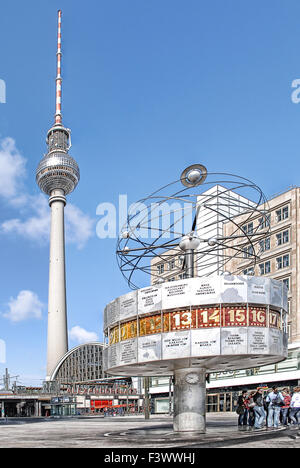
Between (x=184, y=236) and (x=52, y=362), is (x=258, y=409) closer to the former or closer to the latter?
(x=184, y=236)

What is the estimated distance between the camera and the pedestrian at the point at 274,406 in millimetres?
27281

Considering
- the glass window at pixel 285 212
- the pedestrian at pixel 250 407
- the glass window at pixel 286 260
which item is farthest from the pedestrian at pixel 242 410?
the glass window at pixel 285 212

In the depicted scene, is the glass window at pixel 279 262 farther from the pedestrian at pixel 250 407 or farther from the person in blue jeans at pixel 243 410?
the pedestrian at pixel 250 407

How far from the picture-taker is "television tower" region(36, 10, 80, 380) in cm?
11806

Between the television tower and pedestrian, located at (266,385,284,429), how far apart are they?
9417 centimetres

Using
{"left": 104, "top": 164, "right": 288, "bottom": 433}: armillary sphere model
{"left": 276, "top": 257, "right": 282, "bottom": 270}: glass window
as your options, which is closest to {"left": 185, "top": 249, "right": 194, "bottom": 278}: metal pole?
{"left": 104, "top": 164, "right": 288, "bottom": 433}: armillary sphere model

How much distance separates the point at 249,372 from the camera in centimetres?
6875

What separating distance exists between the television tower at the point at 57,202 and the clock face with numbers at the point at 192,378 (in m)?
94.5

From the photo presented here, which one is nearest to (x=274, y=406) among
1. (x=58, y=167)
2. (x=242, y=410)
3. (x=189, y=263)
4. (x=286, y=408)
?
(x=286, y=408)

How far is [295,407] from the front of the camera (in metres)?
27.1

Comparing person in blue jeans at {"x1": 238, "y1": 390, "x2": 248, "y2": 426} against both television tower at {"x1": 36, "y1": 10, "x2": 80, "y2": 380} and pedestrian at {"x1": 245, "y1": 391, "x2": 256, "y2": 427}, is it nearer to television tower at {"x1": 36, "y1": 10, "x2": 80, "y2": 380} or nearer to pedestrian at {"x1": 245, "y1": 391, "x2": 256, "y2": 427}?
pedestrian at {"x1": 245, "y1": 391, "x2": 256, "y2": 427}

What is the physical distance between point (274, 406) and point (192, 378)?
495cm

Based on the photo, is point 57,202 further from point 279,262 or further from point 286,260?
point 286,260
